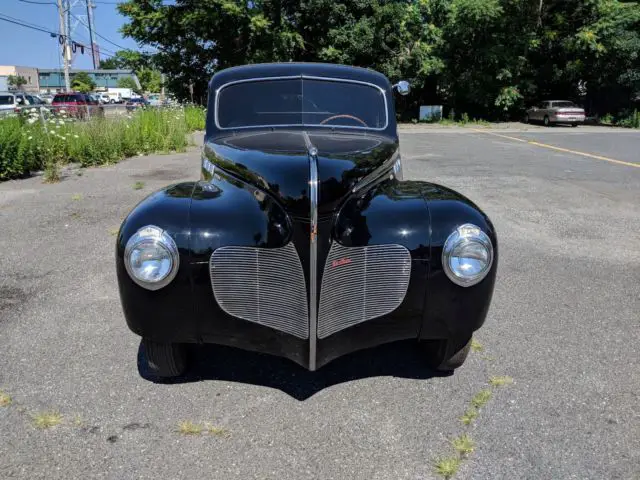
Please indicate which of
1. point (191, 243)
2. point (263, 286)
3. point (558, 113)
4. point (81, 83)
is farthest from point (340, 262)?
point (81, 83)

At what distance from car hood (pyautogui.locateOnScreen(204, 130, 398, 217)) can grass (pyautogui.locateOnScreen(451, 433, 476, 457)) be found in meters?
1.29

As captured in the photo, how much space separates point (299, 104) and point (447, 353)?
2306 millimetres

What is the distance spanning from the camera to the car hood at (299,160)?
8.26 feet

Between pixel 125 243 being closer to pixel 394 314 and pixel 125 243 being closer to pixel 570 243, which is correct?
pixel 394 314

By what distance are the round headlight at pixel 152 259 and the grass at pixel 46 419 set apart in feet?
2.86

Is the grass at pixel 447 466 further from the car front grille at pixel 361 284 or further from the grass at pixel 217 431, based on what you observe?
the grass at pixel 217 431

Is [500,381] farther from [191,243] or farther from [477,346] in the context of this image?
[191,243]

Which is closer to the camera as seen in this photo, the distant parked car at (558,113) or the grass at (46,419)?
the grass at (46,419)

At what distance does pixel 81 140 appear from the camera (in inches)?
446

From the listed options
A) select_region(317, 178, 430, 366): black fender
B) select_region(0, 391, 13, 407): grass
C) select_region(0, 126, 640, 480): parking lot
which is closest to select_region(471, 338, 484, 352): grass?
select_region(0, 126, 640, 480): parking lot

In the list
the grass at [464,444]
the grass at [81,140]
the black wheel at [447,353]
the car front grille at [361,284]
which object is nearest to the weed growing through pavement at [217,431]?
the car front grille at [361,284]

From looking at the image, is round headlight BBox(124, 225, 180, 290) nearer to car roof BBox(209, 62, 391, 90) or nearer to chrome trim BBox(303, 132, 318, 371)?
chrome trim BBox(303, 132, 318, 371)

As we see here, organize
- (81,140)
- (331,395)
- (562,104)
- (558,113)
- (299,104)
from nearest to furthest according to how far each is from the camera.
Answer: (331,395)
(299,104)
(81,140)
(558,113)
(562,104)

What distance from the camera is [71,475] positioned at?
2293 millimetres
